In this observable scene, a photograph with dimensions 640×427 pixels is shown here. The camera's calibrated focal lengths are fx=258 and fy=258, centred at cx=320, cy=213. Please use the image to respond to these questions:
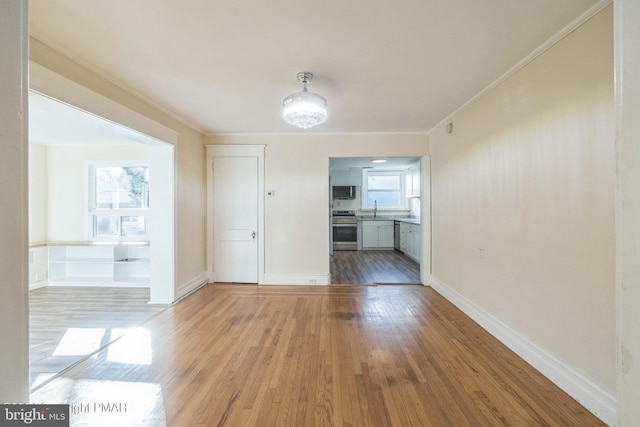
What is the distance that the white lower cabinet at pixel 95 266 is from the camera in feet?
13.5

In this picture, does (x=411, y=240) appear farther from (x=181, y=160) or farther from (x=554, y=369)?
(x=181, y=160)

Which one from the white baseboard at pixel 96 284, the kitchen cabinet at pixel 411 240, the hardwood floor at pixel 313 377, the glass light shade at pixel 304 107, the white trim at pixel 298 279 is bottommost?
the hardwood floor at pixel 313 377

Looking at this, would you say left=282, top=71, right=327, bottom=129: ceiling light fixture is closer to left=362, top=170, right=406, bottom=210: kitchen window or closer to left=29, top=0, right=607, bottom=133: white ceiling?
left=29, top=0, right=607, bottom=133: white ceiling

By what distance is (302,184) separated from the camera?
4.07 metres

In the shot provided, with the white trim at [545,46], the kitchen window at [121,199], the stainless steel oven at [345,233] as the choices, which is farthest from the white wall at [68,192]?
the white trim at [545,46]

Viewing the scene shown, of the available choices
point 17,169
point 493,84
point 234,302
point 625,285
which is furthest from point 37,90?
point 493,84

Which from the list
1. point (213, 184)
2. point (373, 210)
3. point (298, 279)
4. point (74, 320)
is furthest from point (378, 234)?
point (74, 320)

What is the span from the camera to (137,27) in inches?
66.2

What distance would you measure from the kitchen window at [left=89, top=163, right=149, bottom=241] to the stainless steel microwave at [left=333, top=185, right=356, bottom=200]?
4.71 metres

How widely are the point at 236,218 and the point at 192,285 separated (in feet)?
3.79

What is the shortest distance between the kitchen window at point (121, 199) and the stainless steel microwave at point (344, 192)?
4.71 metres

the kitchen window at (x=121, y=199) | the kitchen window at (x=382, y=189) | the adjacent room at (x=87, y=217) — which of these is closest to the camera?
the adjacent room at (x=87, y=217)

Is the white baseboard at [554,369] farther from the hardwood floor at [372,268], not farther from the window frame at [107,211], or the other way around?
the window frame at [107,211]

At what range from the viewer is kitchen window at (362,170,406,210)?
7.66 metres
